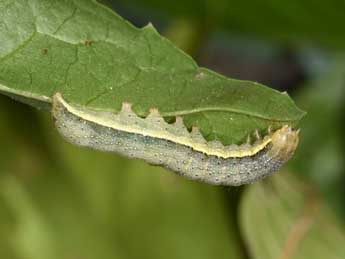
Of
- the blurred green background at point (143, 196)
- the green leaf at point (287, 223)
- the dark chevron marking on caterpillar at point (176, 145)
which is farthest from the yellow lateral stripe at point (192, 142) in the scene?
the blurred green background at point (143, 196)

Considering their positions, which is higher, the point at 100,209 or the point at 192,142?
the point at 100,209

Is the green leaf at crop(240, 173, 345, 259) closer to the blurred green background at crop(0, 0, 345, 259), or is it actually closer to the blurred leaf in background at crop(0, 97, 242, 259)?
the blurred green background at crop(0, 0, 345, 259)

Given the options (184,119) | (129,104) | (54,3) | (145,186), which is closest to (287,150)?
(184,119)

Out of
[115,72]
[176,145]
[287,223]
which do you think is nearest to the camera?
[115,72]

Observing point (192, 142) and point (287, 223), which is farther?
point (287, 223)

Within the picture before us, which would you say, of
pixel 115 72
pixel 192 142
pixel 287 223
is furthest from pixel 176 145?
pixel 287 223

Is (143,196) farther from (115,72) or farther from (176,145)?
(115,72)
